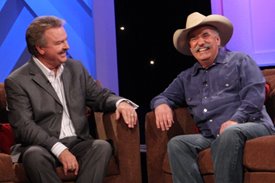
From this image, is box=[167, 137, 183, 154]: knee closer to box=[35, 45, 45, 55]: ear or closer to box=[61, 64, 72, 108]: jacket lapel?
box=[61, 64, 72, 108]: jacket lapel

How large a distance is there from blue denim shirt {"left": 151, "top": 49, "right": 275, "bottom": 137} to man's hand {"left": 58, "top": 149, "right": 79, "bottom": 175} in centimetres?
71

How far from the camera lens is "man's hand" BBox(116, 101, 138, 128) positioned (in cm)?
273

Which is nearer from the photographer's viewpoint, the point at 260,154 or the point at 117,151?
the point at 260,154

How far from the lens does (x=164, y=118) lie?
9.43 feet

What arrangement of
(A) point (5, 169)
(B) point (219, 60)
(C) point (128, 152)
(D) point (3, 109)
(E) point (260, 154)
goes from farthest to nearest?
(D) point (3, 109), (B) point (219, 60), (C) point (128, 152), (E) point (260, 154), (A) point (5, 169)

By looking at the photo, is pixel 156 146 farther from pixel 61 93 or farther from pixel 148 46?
pixel 148 46

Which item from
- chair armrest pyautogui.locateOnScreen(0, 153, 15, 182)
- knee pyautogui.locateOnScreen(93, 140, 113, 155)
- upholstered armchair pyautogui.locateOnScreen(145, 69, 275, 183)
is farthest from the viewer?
knee pyautogui.locateOnScreen(93, 140, 113, 155)

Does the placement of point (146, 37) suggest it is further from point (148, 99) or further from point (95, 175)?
point (95, 175)

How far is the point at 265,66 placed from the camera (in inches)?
166

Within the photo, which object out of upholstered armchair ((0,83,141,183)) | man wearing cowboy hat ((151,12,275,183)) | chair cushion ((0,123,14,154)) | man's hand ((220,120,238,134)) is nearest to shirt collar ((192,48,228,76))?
man wearing cowboy hat ((151,12,275,183))

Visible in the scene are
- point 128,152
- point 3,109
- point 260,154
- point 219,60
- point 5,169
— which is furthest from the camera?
point 3,109

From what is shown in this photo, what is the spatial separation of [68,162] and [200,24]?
1.21 metres

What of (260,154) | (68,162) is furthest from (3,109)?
(260,154)

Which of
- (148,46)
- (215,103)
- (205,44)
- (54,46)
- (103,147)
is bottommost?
(103,147)
